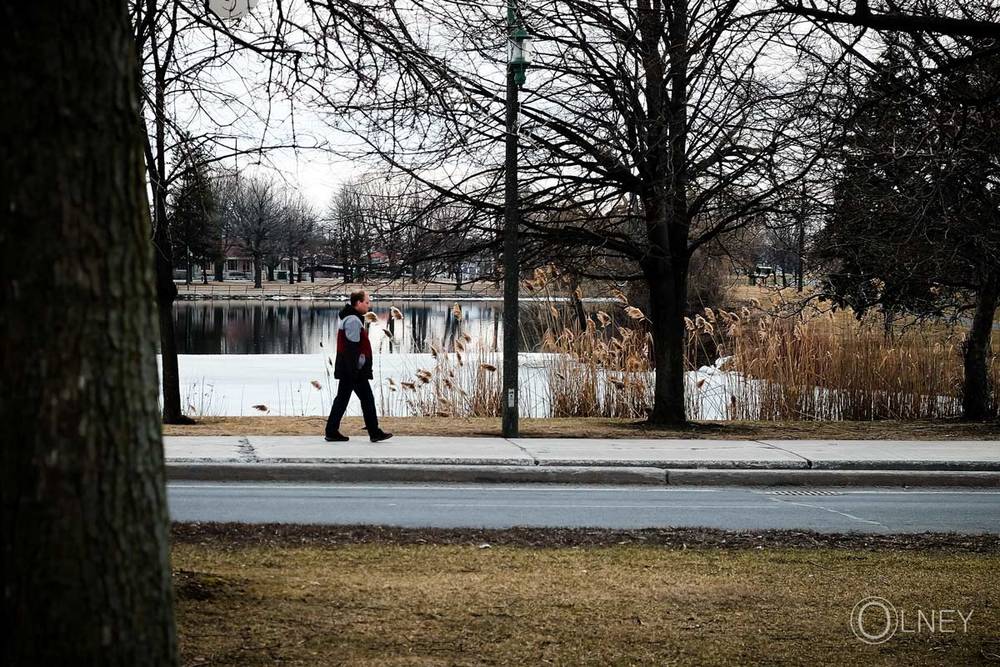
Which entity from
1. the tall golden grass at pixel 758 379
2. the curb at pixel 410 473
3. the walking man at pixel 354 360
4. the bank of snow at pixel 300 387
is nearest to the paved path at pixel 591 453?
the curb at pixel 410 473

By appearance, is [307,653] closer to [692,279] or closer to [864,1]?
[864,1]

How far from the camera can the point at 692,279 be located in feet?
124

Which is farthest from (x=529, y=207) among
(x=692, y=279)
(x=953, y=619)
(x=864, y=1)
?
(x=692, y=279)

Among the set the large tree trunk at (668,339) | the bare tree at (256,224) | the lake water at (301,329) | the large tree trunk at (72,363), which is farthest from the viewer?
the bare tree at (256,224)

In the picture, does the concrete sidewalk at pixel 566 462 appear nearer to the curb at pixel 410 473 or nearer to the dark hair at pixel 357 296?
the curb at pixel 410 473

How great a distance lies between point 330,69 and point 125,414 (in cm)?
548

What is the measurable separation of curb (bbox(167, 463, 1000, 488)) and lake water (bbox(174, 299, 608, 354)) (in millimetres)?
8633

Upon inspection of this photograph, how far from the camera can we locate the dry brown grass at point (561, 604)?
17.2ft

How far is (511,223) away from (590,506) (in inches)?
198

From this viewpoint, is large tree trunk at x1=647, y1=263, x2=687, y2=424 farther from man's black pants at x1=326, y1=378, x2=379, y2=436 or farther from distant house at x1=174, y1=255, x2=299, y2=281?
distant house at x1=174, y1=255, x2=299, y2=281

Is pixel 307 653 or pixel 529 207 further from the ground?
pixel 529 207

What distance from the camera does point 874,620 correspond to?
6027 mm

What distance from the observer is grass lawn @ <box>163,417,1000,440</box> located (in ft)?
52.5

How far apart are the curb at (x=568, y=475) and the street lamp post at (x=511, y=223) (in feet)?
7.49
